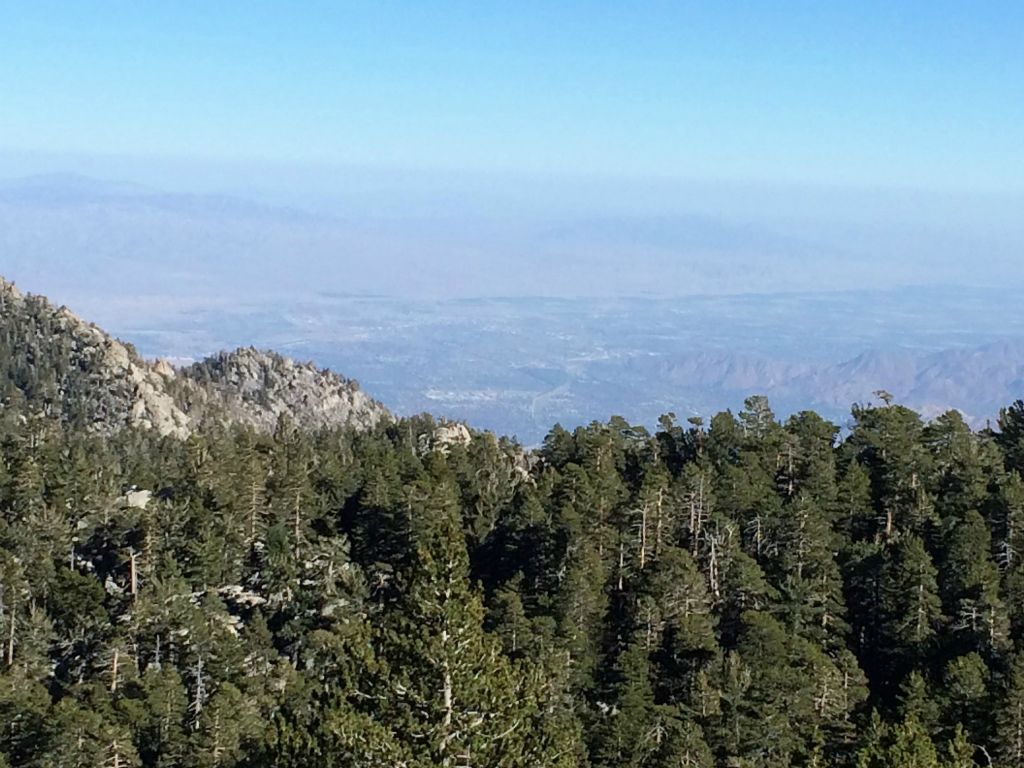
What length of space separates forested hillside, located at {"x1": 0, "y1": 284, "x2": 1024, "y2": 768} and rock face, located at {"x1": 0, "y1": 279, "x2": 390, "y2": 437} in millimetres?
43289

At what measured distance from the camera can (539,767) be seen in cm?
2886

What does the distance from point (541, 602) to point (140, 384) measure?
9018cm

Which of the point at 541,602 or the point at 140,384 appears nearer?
the point at 541,602

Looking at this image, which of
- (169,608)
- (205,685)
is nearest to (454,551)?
(205,685)

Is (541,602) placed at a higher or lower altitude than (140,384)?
higher

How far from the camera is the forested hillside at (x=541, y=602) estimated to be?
3039 cm

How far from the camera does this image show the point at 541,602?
63.0 m

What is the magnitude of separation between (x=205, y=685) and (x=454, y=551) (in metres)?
33.8

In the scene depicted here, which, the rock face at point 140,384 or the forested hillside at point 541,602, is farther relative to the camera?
the rock face at point 140,384

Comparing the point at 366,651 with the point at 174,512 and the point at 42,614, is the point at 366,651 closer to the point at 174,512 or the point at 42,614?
the point at 42,614

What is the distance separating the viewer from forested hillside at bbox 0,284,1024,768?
30391mm

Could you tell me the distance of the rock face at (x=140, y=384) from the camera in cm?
13588

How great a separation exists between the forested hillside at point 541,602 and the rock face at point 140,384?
43.3 meters

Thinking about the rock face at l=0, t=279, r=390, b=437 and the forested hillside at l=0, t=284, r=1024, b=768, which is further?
the rock face at l=0, t=279, r=390, b=437
